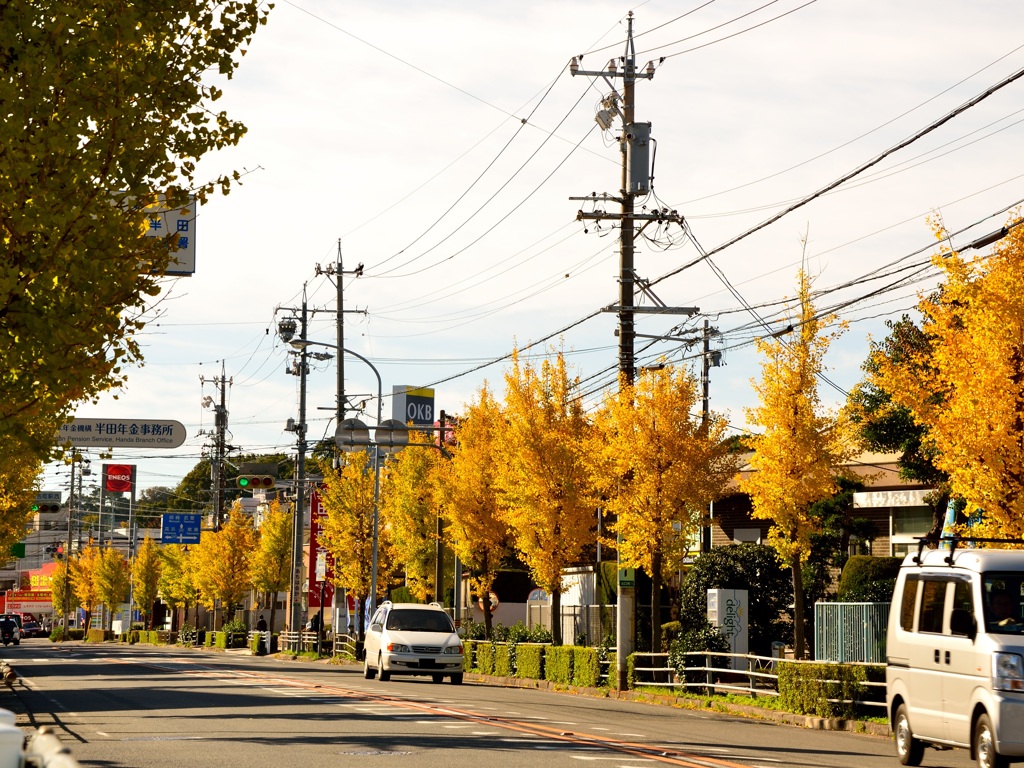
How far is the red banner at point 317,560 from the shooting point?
221ft

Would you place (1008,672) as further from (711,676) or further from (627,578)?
(627,578)

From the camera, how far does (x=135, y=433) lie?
41.3 m

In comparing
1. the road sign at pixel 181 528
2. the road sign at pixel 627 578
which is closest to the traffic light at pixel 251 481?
the road sign at pixel 627 578

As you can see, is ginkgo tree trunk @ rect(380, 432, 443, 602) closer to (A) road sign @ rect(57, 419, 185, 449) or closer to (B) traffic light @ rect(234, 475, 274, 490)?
(B) traffic light @ rect(234, 475, 274, 490)

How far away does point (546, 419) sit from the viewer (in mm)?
40219

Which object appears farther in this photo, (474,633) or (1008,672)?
(474,633)

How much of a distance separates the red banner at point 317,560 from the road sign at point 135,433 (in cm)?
2210

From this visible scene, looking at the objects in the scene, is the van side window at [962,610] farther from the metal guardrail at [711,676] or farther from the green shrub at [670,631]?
the green shrub at [670,631]

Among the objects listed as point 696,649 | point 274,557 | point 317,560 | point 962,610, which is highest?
point 274,557

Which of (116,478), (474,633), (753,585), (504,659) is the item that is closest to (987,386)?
(753,585)

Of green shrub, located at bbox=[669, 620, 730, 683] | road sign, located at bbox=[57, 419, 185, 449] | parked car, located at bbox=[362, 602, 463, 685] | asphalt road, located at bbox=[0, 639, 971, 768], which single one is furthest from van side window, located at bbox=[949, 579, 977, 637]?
road sign, located at bbox=[57, 419, 185, 449]

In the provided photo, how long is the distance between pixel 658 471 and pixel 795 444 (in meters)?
3.38

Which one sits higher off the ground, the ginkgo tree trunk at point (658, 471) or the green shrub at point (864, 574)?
the ginkgo tree trunk at point (658, 471)

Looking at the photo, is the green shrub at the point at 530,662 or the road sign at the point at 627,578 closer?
the road sign at the point at 627,578
